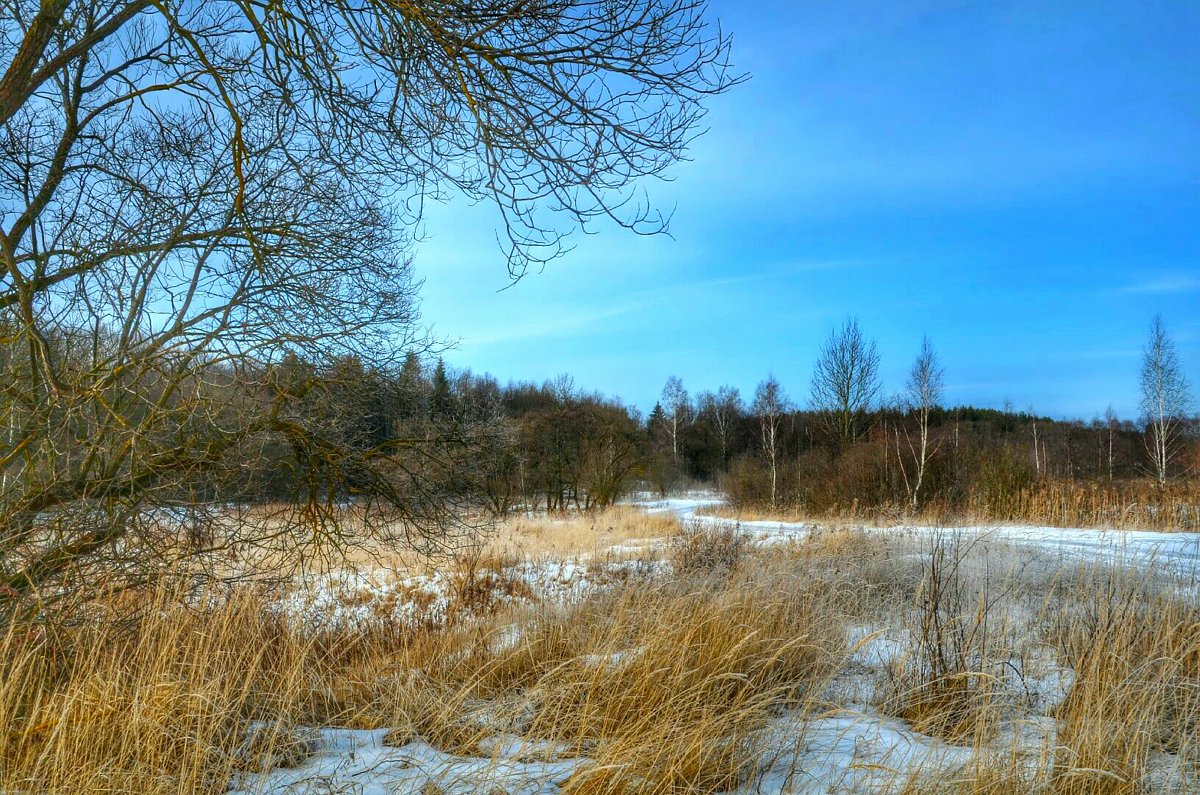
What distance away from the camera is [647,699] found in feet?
9.96

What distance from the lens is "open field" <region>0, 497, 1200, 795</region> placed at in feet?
8.00

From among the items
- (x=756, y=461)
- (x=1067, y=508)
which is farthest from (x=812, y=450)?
(x=1067, y=508)

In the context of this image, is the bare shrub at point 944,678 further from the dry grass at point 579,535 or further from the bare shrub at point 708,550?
the dry grass at point 579,535

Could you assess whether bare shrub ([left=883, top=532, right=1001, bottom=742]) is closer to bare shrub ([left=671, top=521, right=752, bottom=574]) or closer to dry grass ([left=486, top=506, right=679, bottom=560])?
bare shrub ([left=671, top=521, right=752, bottom=574])

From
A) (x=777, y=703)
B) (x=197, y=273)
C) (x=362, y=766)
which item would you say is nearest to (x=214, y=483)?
(x=197, y=273)

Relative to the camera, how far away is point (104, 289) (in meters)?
3.90

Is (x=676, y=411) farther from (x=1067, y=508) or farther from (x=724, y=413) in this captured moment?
(x=1067, y=508)

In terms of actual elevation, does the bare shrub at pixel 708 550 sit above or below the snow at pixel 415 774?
above

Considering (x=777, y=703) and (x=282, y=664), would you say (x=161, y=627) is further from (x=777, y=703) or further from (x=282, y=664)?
(x=777, y=703)

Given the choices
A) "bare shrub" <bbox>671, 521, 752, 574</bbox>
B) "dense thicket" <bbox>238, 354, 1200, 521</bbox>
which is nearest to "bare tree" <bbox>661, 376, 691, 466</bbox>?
"dense thicket" <bbox>238, 354, 1200, 521</bbox>

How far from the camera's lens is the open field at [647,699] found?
2439 millimetres

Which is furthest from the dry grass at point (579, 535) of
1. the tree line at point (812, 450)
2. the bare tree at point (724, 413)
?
the bare tree at point (724, 413)

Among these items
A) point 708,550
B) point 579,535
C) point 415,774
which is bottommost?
point 579,535

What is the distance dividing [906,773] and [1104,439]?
3691cm
